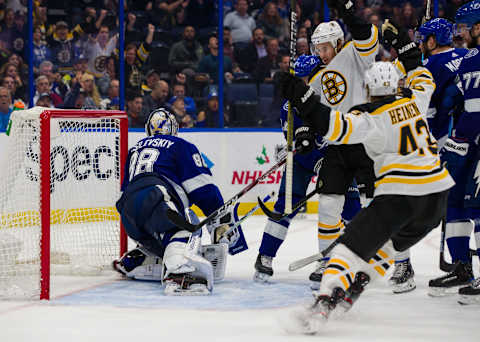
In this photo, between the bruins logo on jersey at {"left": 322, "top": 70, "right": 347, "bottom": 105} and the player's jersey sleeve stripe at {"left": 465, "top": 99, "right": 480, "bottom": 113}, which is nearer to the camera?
the player's jersey sleeve stripe at {"left": 465, "top": 99, "right": 480, "bottom": 113}

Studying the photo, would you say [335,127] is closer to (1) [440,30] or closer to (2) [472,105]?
(2) [472,105]

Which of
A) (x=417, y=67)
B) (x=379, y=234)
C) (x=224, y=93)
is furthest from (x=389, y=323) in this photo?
(x=224, y=93)

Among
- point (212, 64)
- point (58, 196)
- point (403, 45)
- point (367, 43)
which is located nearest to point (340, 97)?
point (367, 43)

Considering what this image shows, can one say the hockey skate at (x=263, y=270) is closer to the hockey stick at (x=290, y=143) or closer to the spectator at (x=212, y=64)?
the hockey stick at (x=290, y=143)

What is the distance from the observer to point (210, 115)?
22.5ft

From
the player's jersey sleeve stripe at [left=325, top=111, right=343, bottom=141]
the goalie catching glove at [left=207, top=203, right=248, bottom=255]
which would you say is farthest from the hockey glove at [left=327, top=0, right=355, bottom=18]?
the goalie catching glove at [left=207, top=203, right=248, bottom=255]

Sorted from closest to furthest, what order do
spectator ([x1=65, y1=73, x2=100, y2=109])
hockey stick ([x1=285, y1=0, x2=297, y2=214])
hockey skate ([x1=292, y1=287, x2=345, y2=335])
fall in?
hockey skate ([x1=292, y1=287, x2=345, y2=335])
hockey stick ([x1=285, y1=0, x2=297, y2=214])
spectator ([x1=65, y1=73, x2=100, y2=109])

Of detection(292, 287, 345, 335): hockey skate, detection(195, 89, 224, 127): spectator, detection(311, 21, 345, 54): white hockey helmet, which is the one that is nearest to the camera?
detection(292, 287, 345, 335): hockey skate

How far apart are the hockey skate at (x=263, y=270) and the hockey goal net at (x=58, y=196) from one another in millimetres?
765

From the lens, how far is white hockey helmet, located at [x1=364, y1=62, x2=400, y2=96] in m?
2.87

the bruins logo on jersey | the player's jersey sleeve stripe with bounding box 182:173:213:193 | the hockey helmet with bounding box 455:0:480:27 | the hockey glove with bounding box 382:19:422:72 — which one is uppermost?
the hockey helmet with bounding box 455:0:480:27

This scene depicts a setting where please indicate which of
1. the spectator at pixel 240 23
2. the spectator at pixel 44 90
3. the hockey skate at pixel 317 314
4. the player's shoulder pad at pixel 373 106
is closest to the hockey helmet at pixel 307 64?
the player's shoulder pad at pixel 373 106

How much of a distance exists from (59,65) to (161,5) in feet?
3.67

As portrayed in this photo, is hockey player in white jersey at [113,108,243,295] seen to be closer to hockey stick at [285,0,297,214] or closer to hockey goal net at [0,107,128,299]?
hockey goal net at [0,107,128,299]
